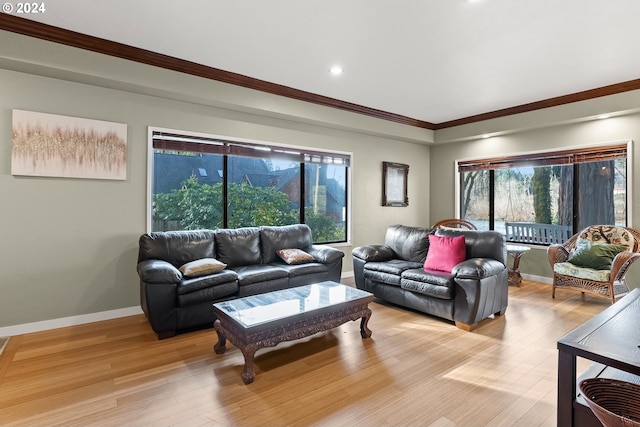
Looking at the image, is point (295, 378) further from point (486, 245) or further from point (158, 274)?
point (486, 245)

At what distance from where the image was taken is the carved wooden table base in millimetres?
2287

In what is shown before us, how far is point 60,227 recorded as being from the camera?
10.7ft

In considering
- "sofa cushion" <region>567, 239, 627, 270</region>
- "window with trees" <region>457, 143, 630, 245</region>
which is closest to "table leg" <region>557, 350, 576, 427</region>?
"sofa cushion" <region>567, 239, 627, 270</region>

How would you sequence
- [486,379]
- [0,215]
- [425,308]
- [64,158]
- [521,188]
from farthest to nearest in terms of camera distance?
[521,188], [425,308], [64,158], [0,215], [486,379]

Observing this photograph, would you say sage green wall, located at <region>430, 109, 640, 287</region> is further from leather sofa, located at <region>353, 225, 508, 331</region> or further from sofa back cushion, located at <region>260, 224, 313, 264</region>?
sofa back cushion, located at <region>260, 224, 313, 264</region>

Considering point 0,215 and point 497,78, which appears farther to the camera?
point 497,78

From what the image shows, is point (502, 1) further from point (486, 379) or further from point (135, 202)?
point (135, 202)

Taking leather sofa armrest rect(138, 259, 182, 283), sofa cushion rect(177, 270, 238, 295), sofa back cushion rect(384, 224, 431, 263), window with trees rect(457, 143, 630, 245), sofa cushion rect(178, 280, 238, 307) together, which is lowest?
sofa cushion rect(178, 280, 238, 307)

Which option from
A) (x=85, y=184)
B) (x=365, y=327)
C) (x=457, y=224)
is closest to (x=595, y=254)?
(x=457, y=224)

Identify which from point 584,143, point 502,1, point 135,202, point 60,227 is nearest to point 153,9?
point 135,202

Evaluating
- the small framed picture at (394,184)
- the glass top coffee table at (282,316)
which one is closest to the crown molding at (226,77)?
the small framed picture at (394,184)

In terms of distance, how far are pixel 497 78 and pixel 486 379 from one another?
341 centimetres

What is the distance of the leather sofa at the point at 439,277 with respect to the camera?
3.18 meters

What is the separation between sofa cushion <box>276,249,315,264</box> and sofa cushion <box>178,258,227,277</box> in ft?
2.85
